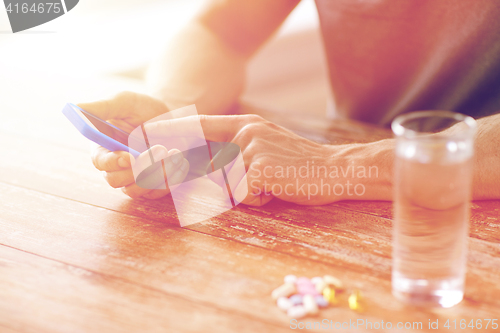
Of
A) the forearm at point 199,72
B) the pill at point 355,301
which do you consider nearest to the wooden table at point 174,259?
the pill at point 355,301

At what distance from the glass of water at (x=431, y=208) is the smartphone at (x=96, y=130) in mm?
452

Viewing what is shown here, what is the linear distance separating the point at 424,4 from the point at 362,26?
165mm

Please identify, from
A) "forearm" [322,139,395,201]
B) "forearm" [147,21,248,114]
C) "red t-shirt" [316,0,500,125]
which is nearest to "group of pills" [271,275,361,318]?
"forearm" [322,139,395,201]

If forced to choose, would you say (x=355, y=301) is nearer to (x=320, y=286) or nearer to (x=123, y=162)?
(x=320, y=286)

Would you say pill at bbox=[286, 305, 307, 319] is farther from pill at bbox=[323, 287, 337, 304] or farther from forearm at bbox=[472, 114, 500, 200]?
forearm at bbox=[472, 114, 500, 200]

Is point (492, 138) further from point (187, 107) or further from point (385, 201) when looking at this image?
point (187, 107)

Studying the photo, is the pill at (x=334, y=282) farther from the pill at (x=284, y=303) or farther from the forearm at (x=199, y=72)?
the forearm at (x=199, y=72)

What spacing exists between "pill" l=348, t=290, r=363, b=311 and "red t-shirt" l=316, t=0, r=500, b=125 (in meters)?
0.80

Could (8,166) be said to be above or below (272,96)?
above

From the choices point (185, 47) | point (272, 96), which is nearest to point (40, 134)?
point (185, 47)

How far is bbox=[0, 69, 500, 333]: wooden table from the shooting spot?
0.48m

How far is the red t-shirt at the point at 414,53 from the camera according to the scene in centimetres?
108

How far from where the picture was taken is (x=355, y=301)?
19.3 inches

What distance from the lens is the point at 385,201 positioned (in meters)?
0.75
